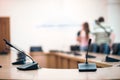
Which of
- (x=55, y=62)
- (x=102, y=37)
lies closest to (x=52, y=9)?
(x=55, y=62)

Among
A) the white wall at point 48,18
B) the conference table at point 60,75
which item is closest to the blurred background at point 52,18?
the white wall at point 48,18

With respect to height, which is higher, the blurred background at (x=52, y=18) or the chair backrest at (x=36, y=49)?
the blurred background at (x=52, y=18)

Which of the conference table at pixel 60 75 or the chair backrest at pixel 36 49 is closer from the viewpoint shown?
the conference table at pixel 60 75

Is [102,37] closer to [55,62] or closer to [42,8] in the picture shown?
[55,62]

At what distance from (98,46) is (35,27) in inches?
126

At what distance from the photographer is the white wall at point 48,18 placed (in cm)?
880

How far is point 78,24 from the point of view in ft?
30.1

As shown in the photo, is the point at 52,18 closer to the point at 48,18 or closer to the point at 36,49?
the point at 48,18

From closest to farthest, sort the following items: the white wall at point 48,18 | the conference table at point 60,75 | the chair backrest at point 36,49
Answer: the conference table at point 60,75 < the chair backrest at point 36,49 < the white wall at point 48,18

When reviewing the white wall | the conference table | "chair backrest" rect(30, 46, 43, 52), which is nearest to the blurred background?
the white wall

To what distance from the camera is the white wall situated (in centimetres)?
880

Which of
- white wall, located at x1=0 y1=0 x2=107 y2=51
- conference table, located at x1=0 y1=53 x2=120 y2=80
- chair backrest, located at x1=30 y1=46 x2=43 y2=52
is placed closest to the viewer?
conference table, located at x1=0 y1=53 x2=120 y2=80

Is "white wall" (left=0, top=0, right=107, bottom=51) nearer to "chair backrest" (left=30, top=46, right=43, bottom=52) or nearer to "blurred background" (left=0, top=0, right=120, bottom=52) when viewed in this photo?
"blurred background" (left=0, top=0, right=120, bottom=52)

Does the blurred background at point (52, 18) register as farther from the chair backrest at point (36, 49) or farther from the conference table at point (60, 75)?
the conference table at point (60, 75)
